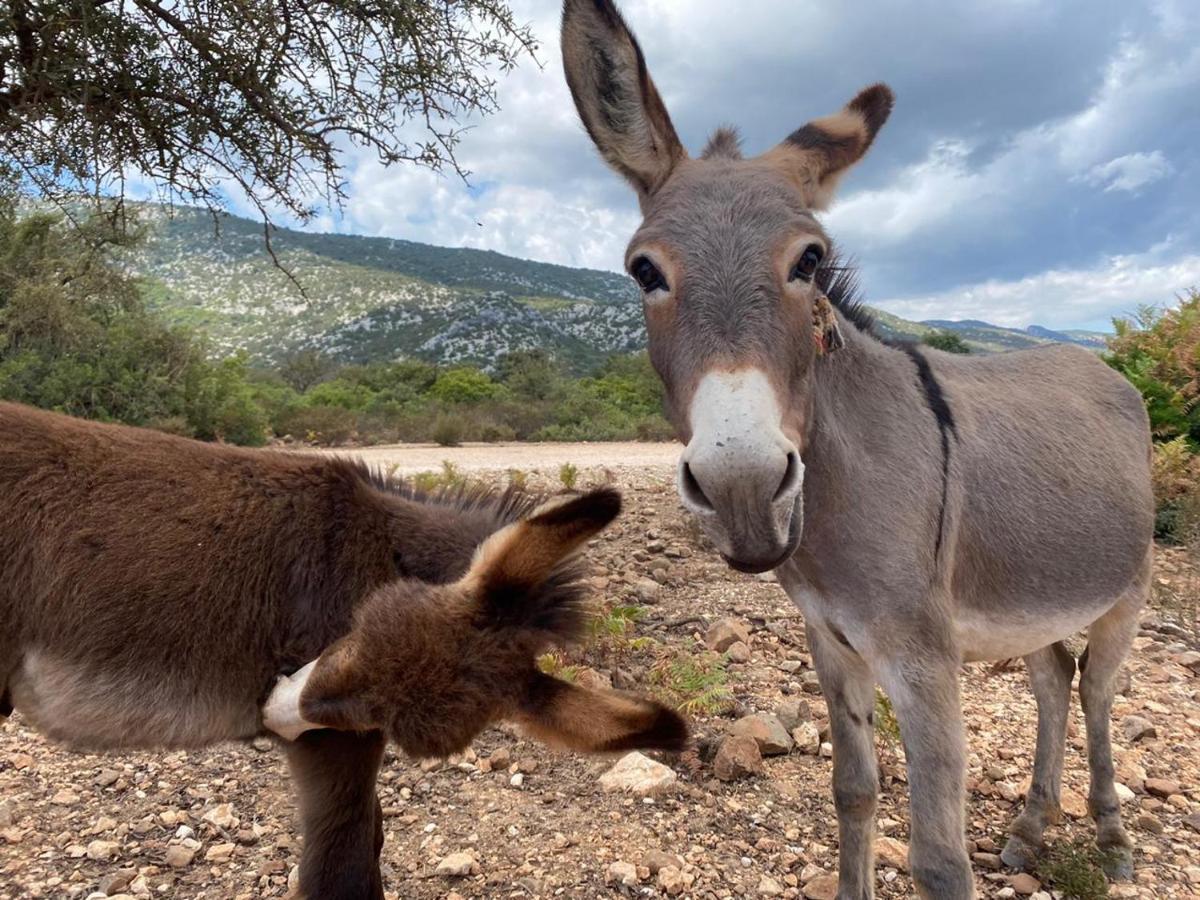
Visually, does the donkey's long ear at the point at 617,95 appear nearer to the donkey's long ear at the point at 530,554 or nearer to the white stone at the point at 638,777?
the donkey's long ear at the point at 530,554

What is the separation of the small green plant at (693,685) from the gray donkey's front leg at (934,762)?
1764 mm

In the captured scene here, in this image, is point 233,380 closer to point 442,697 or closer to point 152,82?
point 152,82

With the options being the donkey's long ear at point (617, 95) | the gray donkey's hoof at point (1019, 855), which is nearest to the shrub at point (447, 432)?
the gray donkey's hoof at point (1019, 855)

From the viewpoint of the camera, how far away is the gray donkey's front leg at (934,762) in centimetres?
209

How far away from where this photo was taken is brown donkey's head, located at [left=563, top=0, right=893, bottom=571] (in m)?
1.62

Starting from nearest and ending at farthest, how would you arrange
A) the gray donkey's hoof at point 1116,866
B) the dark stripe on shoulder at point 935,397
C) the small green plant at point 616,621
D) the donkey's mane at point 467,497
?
the dark stripe on shoulder at point 935,397 < the donkey's mane at point 467,497 < the gray donkey's hoof at point 1116,866 < the small green plant at point 616,621

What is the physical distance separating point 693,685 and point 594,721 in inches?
94.9

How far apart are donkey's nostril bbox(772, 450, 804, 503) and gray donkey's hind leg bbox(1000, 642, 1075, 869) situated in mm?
2503

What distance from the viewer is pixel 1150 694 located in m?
4.56

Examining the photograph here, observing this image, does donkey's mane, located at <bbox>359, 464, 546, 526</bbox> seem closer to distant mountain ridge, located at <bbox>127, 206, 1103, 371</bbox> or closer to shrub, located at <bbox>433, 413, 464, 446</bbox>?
shrub, located at <bbox>433, 413, 464, 446</bbox>

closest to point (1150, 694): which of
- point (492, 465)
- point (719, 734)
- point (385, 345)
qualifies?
point (719, 734)

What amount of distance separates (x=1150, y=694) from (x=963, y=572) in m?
3.31

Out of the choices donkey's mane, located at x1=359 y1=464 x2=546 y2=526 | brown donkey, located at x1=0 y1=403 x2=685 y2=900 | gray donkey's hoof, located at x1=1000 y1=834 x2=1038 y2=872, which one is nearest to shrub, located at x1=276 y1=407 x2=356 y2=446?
donkey's mane, located at x1=359 y1=464 x2=546 y2=526

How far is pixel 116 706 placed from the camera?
2.01 meters
